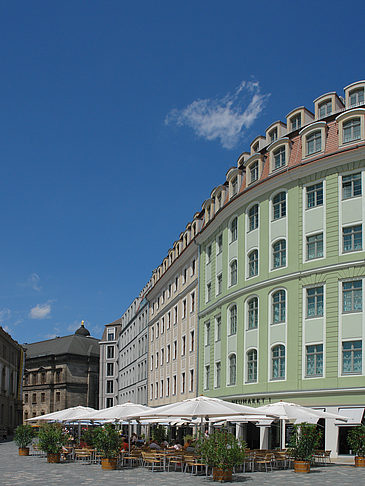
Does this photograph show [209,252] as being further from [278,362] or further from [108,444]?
[108,444]

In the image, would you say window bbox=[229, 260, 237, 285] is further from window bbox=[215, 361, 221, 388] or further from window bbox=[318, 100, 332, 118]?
window bbox=[318, 100, 332, 118]

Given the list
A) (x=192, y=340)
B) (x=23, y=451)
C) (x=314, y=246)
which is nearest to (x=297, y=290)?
(x=314, y=246)

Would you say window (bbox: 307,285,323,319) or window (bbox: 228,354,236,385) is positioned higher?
window (bbox: 307,285,323,319)

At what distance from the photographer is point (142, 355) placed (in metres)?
78.2

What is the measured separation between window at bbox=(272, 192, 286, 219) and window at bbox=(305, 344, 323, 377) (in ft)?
26.8

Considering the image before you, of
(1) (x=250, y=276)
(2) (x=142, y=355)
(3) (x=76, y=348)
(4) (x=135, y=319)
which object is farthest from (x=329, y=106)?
(3) (x=76, y=348)

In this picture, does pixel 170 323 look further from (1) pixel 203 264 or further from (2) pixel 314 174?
(2) pixel 314 174

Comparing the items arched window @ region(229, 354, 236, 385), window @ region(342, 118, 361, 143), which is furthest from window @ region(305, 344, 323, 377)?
window @ region(342, 118, 361, 143)

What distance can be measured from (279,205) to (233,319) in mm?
8650

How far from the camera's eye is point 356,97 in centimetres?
3794

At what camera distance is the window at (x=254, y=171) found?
4131cm

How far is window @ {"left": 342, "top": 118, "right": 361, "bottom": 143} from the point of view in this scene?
114ft

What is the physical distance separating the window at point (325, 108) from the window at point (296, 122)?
1.32 m

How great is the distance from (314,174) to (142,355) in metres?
47.0
